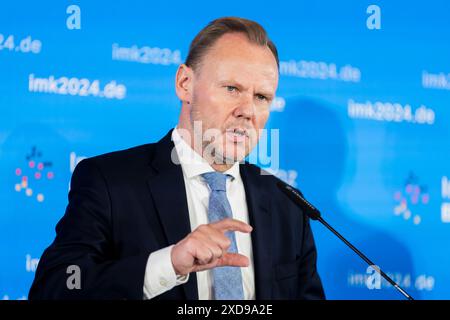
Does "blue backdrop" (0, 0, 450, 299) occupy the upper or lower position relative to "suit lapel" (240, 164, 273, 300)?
upper

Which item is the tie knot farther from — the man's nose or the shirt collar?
the man's nose

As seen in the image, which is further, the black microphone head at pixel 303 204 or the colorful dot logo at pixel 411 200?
the colorful dot logo at pixel 411 200

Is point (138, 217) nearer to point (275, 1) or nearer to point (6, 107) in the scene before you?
point (6, 107)

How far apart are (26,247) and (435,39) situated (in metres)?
1.85

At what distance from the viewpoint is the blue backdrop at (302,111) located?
2.20 m

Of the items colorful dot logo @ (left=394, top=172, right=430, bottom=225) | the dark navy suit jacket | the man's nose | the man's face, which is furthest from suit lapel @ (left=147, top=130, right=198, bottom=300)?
colorful dot logo @ (left=394, top=172, right=430, bottom=225)

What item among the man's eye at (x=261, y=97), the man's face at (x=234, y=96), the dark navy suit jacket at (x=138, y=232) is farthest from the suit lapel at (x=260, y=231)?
the man's eye at (x=261, y=97)

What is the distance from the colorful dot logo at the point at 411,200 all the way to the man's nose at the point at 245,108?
3.29ft

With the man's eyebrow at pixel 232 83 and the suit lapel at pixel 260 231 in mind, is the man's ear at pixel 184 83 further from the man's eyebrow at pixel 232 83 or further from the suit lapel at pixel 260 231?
the suit lapel at pixel 260 231

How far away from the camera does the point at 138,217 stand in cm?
174

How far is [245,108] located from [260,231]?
36cm

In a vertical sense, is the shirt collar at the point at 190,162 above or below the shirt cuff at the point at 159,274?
above

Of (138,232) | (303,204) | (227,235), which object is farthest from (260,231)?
(138,232)

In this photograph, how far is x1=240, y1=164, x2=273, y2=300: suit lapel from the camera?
179cm
